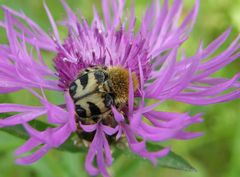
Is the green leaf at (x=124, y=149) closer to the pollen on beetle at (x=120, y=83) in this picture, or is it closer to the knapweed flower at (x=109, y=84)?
the knapweed flower at (x=109, y=84)

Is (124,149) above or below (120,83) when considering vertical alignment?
below

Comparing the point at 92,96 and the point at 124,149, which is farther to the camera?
the point at 124,149

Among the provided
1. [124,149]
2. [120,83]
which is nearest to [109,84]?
[120,83]

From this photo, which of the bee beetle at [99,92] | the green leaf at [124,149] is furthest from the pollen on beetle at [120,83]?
the green leaf at [124,149]

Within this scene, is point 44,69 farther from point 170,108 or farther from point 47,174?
point 170,108

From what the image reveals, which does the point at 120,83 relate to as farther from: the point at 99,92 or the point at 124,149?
the point at 124,149

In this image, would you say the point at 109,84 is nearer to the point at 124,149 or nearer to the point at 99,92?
the point at 99,92

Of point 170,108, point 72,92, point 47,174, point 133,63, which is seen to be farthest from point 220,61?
point 170,108

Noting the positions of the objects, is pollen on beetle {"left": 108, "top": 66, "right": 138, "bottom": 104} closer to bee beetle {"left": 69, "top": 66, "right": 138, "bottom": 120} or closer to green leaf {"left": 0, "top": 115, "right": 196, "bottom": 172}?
bee beetle {"left": 69, "top": 66, "right": 138, "bottom": 120}

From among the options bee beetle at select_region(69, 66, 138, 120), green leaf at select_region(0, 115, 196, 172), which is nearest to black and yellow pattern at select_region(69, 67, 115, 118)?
bee beetle at select_region(69, 66, 138, 120)
